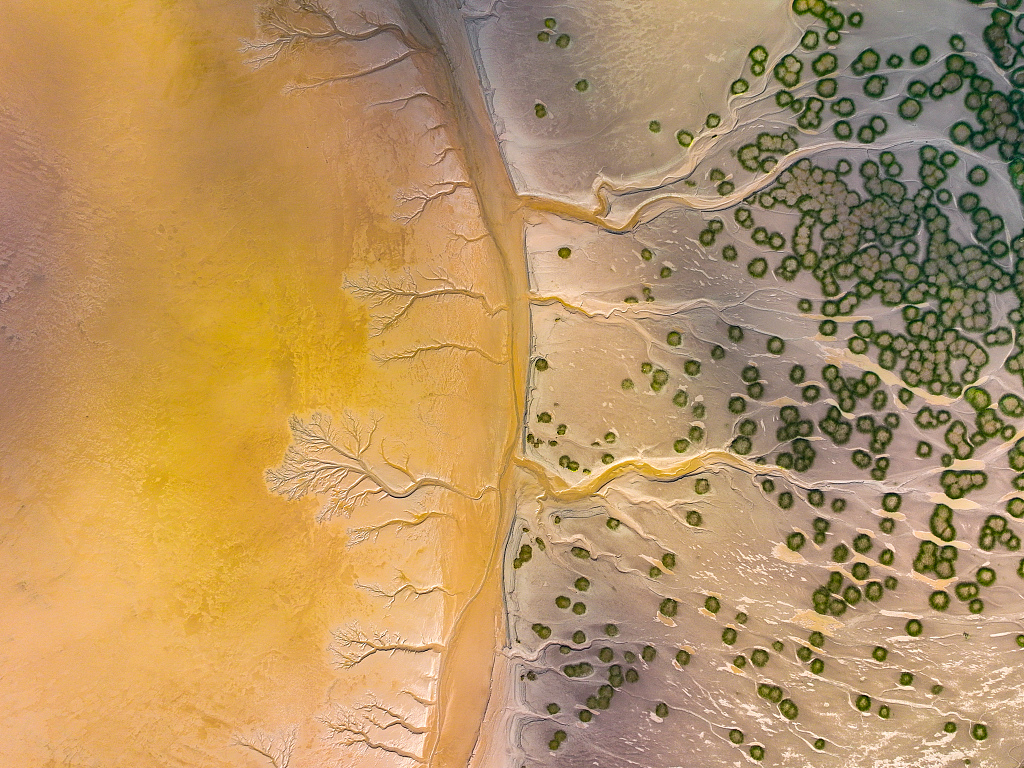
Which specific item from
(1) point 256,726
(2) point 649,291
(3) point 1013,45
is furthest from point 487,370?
(3) point 1013,45

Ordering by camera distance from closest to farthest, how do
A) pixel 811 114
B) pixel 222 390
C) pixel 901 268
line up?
pixel 901 268
pixel 222 390
pixel 811 114

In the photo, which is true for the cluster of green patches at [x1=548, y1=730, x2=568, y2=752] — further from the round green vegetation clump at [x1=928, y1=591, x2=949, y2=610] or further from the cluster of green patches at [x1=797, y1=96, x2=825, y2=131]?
the cluster of green patches at [x1=797, y1=96, x2=825, y2=131]

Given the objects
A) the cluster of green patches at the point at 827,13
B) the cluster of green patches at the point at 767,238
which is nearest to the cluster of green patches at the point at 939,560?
the cluster of green patches at the point at 767,238

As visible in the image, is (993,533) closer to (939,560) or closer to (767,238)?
(939,560)

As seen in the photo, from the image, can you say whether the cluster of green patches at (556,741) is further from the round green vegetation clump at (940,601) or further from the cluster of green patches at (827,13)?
the cluster of green patches at (827,13)

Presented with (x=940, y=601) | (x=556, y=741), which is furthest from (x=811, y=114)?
(x=556, y=741)

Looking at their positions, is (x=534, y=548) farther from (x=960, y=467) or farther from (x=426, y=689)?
(x=960, y=467)
